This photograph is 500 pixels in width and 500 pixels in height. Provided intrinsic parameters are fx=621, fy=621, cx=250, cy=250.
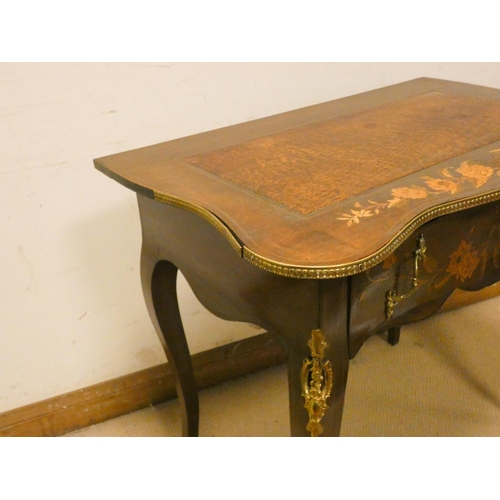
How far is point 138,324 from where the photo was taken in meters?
1.50

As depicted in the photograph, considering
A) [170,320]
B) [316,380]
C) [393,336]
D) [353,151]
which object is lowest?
[393,336]

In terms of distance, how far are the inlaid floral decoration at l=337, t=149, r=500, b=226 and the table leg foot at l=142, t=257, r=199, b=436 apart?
45 centimetres

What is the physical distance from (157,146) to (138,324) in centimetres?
54

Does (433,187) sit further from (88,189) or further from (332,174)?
(88,189)

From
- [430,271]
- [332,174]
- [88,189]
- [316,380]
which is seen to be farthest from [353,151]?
[88,189]

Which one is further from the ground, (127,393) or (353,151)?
(353,151)

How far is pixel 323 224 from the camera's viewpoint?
75 cm

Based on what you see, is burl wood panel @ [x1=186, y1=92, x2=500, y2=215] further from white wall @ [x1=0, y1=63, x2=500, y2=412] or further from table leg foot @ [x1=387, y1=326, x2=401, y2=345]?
table leg foot @ [x1=387, y1=326, x2=401, y2=345]

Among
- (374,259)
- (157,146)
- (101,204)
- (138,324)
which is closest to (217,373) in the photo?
(138,324)

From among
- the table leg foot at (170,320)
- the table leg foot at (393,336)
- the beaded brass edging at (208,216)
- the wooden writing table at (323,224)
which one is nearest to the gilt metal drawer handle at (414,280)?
the wooden writing table at (323,224)

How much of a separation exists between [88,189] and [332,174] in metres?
0.60

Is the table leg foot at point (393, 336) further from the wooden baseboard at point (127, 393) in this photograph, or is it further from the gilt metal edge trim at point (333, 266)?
the gilt metal edge trim at point (333, 266)

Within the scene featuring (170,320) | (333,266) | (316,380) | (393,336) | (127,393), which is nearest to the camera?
(333,266)

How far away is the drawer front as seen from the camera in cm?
82
